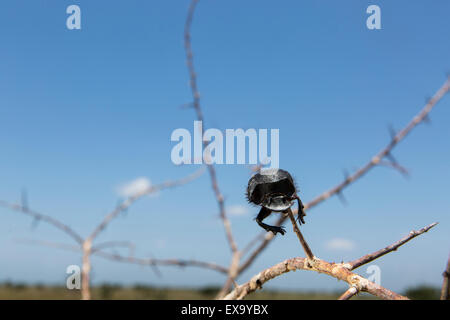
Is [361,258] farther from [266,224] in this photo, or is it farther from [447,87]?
[447,87]

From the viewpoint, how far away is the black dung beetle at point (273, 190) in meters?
1.56

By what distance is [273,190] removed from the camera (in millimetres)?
1567

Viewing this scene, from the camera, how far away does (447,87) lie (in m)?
4.43

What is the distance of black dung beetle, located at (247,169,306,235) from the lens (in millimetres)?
1556

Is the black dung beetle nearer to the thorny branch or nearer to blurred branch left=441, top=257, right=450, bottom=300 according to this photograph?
the thorny branch

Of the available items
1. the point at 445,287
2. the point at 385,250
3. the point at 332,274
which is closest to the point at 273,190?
the point at 332,274

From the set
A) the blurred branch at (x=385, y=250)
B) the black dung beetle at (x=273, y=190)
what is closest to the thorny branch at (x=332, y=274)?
the blurred branch at (x=385, y=250)

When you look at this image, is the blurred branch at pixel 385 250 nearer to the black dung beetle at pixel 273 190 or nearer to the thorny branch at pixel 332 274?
the thorny branch at pixel 332 274

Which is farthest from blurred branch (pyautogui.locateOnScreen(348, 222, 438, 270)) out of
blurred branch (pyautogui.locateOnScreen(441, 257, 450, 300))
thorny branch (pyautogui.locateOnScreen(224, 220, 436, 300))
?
blurred branch (pyautogui.locateOnScreen(441, 257, 450, 300))

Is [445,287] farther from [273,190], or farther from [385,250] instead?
[273,190]

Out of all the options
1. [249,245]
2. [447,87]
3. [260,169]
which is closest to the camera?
[260,169]
